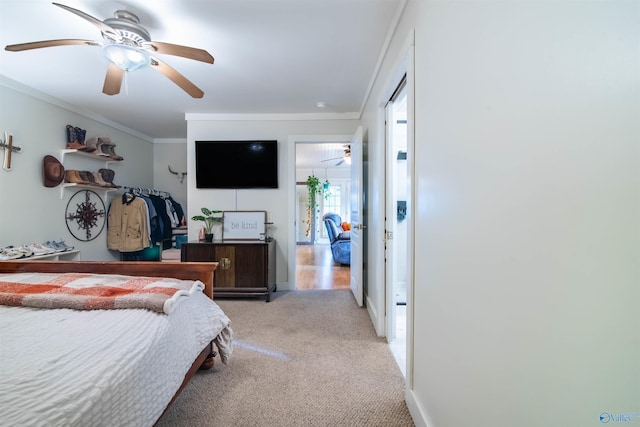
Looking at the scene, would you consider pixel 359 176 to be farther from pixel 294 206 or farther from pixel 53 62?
pixel 53 62

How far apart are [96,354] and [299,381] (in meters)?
1.24

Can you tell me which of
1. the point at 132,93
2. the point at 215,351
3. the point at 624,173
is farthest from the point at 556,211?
the point at 132,93

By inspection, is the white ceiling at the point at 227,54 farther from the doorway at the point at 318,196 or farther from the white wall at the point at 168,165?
the doorway at the point at 318,196

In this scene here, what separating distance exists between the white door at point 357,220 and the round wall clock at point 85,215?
351cm

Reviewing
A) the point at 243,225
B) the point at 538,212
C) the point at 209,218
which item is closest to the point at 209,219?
the point at 209,218

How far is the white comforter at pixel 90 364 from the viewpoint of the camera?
754 millimetres

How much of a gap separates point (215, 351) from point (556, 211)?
218 cm

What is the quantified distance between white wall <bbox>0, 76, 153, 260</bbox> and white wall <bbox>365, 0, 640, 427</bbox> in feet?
12.7

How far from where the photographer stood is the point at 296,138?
386cm

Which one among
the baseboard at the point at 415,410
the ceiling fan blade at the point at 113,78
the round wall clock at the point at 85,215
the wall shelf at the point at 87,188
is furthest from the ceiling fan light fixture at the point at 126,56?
the baseboard at the point at 415,410

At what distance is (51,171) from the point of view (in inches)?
123

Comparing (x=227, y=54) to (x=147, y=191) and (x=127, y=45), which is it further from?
(x=147, y=191)

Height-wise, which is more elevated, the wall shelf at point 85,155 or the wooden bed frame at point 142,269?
the wall shelf at point 85,155

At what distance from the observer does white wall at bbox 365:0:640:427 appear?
479mm
